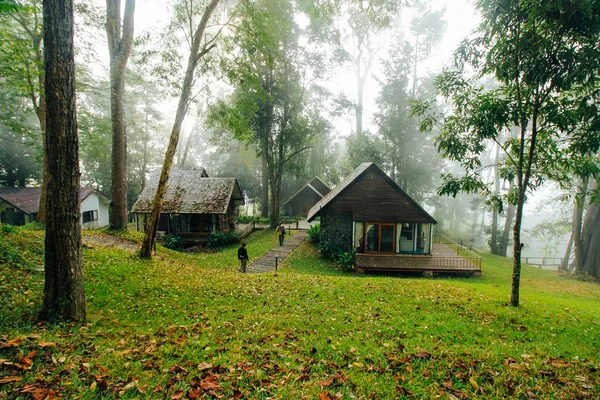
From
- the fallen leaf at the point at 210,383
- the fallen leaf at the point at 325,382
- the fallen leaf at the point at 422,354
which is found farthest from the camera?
the fallen leaf at the point at 422,354

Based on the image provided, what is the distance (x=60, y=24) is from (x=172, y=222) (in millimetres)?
22274

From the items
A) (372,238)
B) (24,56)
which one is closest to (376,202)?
(372,238)

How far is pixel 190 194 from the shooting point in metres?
25.8

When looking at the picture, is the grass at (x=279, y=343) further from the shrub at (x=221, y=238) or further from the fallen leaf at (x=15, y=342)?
the shrub at (x=221, y=238)

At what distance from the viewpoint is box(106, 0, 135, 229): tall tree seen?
1377cm

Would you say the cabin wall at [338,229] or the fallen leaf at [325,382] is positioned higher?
the cabin wall at [338,229]

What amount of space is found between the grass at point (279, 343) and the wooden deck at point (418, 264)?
271 inches

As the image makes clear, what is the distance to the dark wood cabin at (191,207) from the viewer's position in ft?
80.3

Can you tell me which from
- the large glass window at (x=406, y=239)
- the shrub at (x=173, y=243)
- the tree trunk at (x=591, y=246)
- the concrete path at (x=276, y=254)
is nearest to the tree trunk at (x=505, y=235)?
the tree trunk at (x=591, y=246)

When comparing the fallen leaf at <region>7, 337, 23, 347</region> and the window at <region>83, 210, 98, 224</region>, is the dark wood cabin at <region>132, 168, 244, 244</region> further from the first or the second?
the fallen leaf at <region>7, 337, 23, 347</region>

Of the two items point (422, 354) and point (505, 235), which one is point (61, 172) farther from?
point (505, 235)

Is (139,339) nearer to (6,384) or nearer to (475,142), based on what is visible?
(6,384)

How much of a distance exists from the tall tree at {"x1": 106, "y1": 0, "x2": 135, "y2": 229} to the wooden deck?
14619 millimetres

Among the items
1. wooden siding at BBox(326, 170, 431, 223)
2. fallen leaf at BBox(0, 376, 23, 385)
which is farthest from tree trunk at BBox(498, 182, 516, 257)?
fallen leaf at BBox(0, 376, 23, 385)
